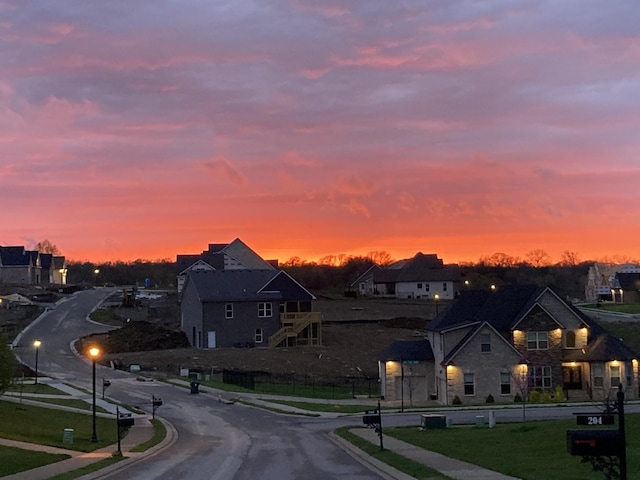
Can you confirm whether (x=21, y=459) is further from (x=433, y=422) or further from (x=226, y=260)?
(x=226, y=260)

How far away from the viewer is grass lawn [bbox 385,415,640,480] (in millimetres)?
24188

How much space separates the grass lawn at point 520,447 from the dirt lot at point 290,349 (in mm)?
36278

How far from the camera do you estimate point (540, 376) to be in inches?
2462

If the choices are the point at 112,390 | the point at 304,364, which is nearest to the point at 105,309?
the point at 304,364

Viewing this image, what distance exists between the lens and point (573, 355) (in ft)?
206

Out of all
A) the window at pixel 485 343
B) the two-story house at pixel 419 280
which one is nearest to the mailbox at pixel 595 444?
the window at pixel 485 343

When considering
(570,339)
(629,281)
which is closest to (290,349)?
(570,339)

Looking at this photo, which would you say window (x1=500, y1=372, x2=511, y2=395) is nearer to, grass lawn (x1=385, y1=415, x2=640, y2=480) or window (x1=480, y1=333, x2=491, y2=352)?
window (x1=480, y1=333, x2=491, y2=352)

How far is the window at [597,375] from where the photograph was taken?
61.2 meters

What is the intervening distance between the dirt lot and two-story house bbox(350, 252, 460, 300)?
1104 inches

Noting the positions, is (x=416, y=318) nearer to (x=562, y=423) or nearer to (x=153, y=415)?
(x=153, y=415)

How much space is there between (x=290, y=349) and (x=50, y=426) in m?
44.8

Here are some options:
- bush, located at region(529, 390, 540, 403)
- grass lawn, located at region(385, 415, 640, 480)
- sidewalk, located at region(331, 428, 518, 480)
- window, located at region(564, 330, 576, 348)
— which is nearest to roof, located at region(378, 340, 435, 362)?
bush, located at region(529, 390, 540, 403)

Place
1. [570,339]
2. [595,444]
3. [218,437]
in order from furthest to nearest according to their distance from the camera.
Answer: [570,339]
[218,437]
[595,444]
